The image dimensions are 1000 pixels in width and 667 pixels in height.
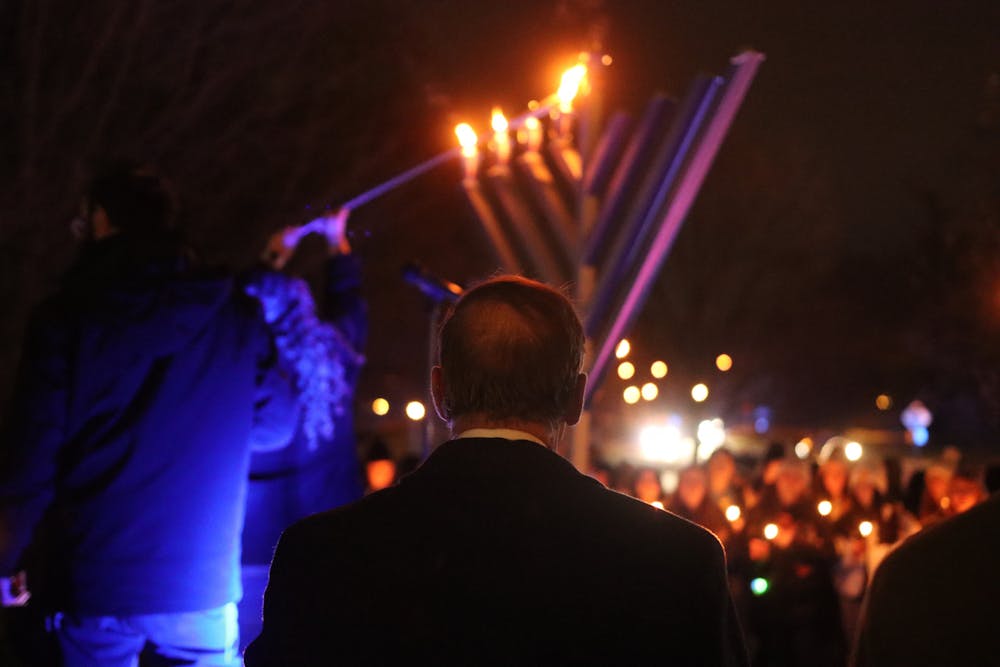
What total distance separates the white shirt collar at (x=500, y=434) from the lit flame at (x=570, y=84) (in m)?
3.65

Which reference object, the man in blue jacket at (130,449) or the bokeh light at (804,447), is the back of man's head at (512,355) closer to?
the man in blue jacket at (130,449)

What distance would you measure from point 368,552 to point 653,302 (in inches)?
1123

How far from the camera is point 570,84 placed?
5.33 meters

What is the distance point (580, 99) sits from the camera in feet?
18.8

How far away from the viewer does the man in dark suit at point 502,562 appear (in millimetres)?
1724

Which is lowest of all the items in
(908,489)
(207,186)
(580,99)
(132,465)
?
(908,489)

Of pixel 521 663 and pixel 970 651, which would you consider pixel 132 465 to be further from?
pixel 970 651

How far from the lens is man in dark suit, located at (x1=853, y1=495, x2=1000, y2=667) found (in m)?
1.54

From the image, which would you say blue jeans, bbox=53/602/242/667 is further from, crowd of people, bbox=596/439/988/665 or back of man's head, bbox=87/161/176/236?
crowd of people, bbox=596/439/988/665

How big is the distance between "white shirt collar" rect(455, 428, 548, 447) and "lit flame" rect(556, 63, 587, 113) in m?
3.65

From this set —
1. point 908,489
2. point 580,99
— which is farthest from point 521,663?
point 908,489

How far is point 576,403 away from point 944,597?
0.71 metres

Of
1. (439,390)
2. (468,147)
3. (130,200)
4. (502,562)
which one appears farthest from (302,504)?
(502,562)

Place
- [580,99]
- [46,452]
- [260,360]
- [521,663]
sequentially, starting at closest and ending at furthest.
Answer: [521,663] → [46,452] → [260,360] → [580,99]
